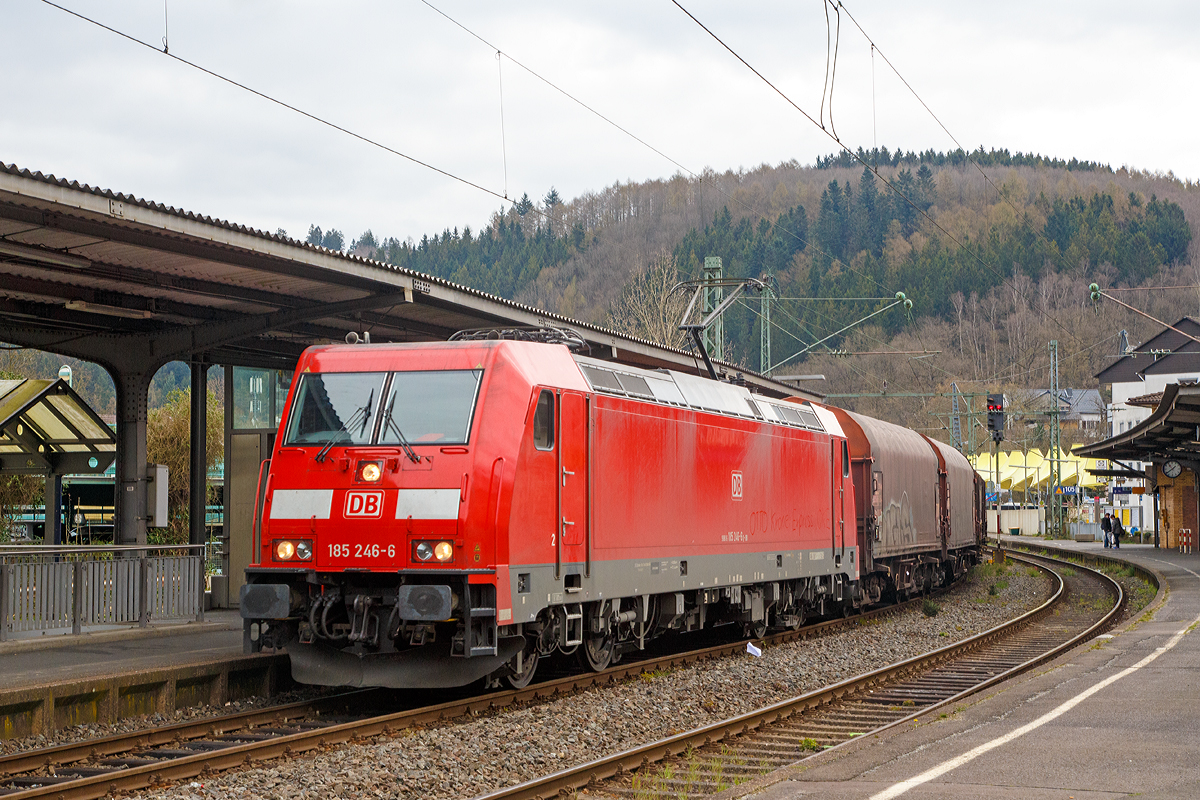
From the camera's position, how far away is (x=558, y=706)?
11.7 meters

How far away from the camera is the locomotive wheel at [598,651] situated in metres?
13.6

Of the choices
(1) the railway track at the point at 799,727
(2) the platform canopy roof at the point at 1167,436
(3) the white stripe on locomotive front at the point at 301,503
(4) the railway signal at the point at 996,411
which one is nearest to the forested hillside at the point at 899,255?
(2) the platform canopy roof at the point at 1167,436

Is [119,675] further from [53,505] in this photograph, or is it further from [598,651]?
[53,505]

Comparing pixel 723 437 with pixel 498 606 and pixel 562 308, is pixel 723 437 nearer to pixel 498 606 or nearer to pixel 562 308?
pixel 498 606

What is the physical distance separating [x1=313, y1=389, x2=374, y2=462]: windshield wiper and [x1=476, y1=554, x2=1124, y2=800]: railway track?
4.19 metres

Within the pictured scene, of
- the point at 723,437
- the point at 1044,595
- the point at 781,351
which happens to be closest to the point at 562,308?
the point at 781,351

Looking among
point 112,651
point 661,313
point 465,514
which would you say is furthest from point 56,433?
point 661,313

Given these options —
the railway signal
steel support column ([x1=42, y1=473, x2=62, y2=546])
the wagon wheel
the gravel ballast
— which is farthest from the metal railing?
the railway signal

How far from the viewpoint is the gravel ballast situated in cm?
854

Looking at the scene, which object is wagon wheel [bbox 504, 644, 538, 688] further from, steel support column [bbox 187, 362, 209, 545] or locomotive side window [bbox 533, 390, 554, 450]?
steel support column [bbox 187, 362, 209, 545]

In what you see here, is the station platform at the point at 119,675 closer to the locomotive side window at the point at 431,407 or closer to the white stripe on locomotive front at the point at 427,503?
the white stripe on locomotive front at the point at 427,503

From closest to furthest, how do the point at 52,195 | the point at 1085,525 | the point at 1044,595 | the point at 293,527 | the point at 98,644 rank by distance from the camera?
the point at 52,195 → the point at 293,527 → the point at 98,644 → the point at 1044,595 → the point at 1085,525

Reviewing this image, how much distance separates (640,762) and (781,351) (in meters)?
86.4

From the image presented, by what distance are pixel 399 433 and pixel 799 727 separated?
4592 mm
